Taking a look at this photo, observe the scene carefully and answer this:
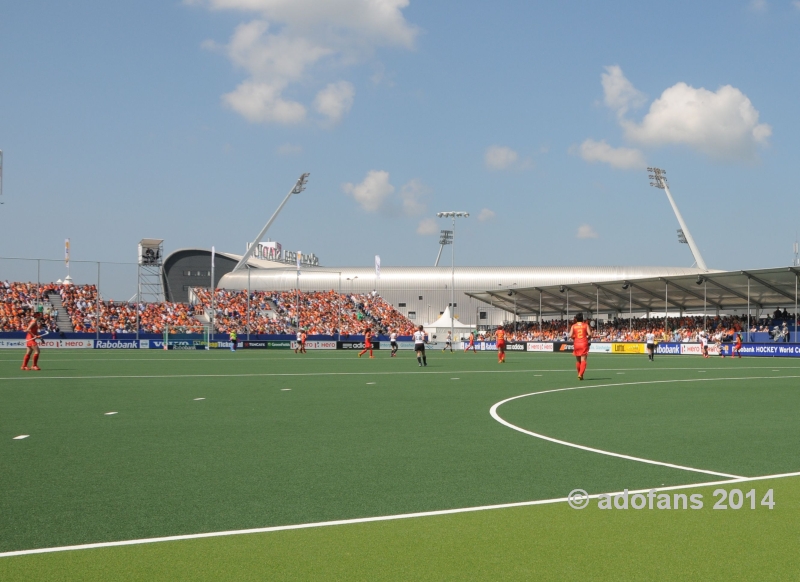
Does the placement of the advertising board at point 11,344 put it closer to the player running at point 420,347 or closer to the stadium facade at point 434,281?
the player running at point 420,347

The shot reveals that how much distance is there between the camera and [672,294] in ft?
203

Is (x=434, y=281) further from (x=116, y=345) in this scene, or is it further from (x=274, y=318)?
(x=116, y=345)

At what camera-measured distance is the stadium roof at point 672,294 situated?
50.1m

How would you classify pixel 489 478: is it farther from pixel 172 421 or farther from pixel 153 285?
pixel 153 285

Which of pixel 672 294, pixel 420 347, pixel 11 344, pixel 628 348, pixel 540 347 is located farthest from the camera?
pixel 672 294

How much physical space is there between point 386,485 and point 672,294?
192 feet

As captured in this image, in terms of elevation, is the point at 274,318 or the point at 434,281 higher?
the point at 434,281

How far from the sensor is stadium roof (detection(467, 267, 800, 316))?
164ft

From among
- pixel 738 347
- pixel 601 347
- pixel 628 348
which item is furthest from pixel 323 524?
pixel 601 347


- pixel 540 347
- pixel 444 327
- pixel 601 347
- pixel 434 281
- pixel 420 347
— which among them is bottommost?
pixel 540 347

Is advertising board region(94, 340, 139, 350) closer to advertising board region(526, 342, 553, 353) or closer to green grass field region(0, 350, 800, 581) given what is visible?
advertising board region(526, 342, 553, 353)

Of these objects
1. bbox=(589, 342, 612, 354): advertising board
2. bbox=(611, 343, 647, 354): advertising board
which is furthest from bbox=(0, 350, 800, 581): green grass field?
bbox=(589, 342, 612, 354): advertising board

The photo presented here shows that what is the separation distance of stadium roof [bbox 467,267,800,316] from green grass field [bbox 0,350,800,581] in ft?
121

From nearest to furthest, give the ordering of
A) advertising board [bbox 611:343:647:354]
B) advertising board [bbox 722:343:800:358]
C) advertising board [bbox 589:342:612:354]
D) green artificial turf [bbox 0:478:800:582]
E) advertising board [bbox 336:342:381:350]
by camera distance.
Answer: green artificial turf [bbox 0:478:800:582] → advertising board [bbox 722:343:800:358] → advertising board [bbox 611:343:647:354] → advertising board [bbox 589:342:612:354] → advertising board [bbox 336:342:381:350]
